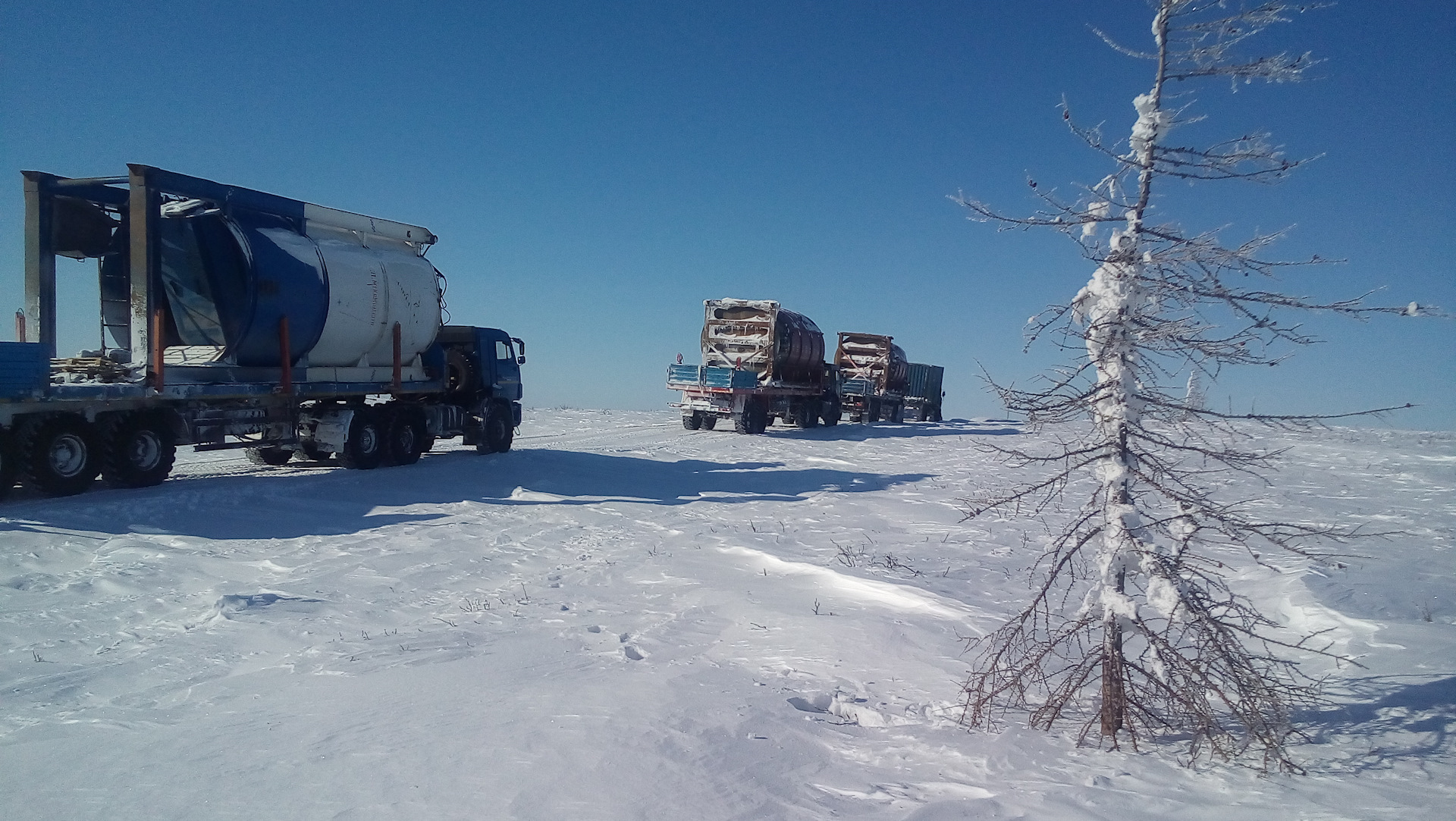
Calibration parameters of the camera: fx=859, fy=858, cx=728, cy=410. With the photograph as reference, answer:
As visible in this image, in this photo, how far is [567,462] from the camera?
16750 millimetres

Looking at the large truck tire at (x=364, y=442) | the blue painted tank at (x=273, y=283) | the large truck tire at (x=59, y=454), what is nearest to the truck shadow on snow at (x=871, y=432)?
the large truck tire at (x=364, y=442)

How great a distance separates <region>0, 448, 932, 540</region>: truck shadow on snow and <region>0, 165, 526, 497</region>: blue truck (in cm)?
66

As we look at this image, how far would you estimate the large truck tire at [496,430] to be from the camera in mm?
17859

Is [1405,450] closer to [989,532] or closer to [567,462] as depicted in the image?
[989,532]

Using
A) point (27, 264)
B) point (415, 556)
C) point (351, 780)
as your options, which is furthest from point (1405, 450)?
point (27, 264)

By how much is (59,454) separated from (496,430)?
8.37 meters

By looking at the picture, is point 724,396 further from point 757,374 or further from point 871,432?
point 871,432

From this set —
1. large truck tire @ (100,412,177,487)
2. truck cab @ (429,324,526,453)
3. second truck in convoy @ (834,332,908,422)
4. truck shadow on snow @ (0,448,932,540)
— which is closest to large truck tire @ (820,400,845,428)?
second truck in convoy @ (834,332,908,422)

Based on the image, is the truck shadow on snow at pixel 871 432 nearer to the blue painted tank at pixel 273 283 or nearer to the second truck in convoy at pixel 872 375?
the second truck in convoy at pixel 872 375

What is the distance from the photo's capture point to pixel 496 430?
18109 mm

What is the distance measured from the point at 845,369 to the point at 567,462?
21530 mm

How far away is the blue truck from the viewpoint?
10.6 metres

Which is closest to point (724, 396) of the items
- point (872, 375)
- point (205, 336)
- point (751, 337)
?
point (751, 337)

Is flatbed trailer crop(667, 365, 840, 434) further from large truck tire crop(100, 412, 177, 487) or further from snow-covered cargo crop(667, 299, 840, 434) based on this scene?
large truck tire crop(100, 412, 177, 487)
